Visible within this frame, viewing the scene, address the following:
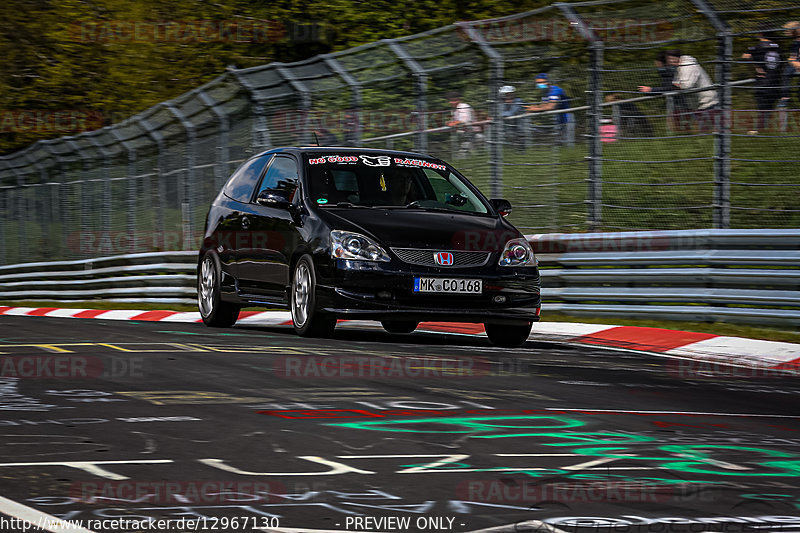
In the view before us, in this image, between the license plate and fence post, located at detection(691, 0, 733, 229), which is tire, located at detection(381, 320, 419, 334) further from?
fence post, located at detection(691, 0, 733, 229)

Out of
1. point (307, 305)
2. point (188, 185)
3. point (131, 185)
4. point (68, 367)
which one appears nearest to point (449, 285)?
point (307, 305)

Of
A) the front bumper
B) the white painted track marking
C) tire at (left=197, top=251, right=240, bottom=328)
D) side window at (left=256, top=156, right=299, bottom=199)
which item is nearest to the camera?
the white painted track marking

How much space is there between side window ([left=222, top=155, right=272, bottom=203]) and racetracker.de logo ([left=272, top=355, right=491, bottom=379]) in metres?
3.88

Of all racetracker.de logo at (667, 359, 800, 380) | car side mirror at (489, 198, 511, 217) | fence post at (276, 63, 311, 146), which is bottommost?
racetracker.de logo at (667, 359, 800, 380)

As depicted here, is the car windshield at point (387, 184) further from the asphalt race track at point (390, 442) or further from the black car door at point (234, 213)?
the asphalt race track at point (390, 442)

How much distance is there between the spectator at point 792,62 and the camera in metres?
11.8

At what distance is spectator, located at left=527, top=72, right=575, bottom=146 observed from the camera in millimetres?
14328

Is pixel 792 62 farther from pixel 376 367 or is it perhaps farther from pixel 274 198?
pixel 376 367

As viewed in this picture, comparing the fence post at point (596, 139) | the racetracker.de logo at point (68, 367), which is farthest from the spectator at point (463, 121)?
the racetracker.de logo at point (68, 367)

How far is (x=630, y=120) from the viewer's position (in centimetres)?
1360

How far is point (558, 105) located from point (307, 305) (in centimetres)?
491

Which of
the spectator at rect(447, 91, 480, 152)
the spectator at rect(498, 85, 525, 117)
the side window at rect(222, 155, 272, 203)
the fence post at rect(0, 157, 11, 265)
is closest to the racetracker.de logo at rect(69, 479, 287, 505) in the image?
the side window at rect(222, 155, 272, 203)

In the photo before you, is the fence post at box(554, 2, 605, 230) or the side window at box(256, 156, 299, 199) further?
the fence post at box(554, 2, 605, 230)

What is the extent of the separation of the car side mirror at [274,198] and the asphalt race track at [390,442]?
2104 millimetres
